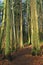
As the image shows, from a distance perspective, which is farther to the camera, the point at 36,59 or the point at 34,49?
the point at 34,49

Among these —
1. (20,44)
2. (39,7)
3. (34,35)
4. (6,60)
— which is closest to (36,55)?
(34,35)

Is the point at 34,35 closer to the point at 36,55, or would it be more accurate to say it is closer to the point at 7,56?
the point at 36,55

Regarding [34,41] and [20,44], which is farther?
[20,44]

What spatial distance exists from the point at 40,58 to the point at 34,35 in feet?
6.37

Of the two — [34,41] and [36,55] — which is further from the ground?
[34,41]

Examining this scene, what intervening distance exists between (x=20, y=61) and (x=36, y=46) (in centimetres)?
192

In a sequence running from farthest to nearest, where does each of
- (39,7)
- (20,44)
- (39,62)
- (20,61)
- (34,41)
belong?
(39,7) → (20,44) → (34,41) → (20,61) → (39,62)

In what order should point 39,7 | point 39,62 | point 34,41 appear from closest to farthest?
point 39,62 < point 34,41 < point 39,7

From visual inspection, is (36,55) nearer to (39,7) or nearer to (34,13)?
(34,13)

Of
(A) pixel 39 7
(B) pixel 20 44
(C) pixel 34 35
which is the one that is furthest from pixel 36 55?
(A) pixel 39 7

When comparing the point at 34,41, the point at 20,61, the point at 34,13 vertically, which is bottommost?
the point at 20,61

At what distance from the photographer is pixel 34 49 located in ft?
52.1

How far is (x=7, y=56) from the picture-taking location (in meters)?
15.0

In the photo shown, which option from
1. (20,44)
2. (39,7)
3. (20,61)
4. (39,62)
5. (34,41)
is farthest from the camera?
(39,7)
